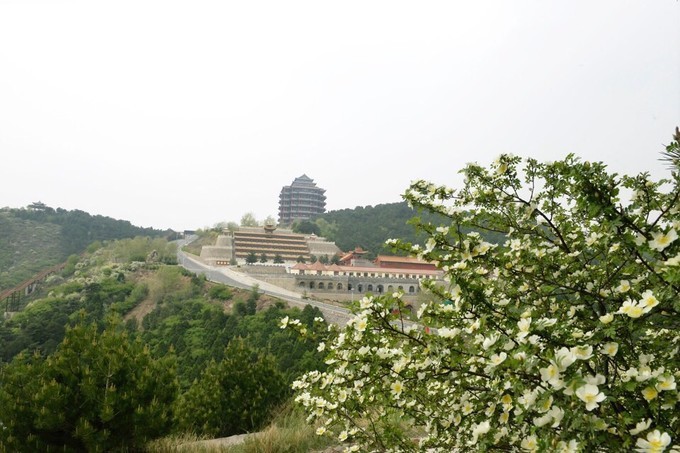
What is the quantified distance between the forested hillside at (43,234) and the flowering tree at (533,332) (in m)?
85.0

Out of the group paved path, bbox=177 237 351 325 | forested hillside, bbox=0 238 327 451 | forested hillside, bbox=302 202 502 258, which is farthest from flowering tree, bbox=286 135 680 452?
forested hillside, bbox=302 202 502 258

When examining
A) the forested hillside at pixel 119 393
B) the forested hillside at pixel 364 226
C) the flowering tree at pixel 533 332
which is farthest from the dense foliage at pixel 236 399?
the forested hillside at pixel 364 226

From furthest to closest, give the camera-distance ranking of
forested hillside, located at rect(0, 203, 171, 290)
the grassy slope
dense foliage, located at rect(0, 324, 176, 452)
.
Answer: forested hillside, located at rect(0, 203, 171, 290), the grassy slope, dense foliage, located at rect(0, 324, 176, 452)

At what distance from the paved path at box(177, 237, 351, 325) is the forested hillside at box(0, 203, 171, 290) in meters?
31.1

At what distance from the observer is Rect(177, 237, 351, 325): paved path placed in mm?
34334

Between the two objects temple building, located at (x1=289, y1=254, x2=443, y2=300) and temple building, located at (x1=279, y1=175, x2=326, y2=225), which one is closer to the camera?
temple building, located at (x1=289, y1=254, x2=443, y2=300)

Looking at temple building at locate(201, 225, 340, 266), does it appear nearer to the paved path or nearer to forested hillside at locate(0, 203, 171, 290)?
the paved path

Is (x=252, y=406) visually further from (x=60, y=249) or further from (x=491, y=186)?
(x=60, y=249)

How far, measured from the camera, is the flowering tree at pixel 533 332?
161 centimetres

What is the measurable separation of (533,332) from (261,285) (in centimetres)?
4906

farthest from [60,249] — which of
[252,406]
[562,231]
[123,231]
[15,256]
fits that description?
[562,231]

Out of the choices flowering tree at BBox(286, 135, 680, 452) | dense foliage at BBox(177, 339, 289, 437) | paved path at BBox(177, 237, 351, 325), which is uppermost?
flowering tree at BBox(286, 135, 680, 452)

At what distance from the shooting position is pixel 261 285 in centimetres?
4944

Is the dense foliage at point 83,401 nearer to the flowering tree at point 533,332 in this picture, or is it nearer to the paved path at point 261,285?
the flowering tree at point 533,332
